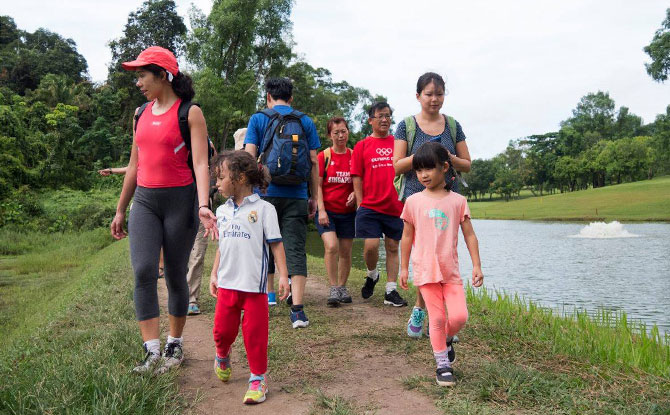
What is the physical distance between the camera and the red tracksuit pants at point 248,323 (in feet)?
10.8

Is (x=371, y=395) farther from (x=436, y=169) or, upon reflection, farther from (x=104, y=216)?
(x=104, y=216)

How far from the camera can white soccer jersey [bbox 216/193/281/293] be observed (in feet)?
11.0

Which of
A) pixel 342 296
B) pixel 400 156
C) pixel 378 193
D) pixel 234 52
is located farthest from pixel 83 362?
pixel 234 52

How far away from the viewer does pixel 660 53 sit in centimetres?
3612

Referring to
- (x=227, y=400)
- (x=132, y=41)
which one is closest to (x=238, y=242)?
(x=227, y=400)

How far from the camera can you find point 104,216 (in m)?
21.8

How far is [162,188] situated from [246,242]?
31.7 inches

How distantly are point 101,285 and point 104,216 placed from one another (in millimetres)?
15274

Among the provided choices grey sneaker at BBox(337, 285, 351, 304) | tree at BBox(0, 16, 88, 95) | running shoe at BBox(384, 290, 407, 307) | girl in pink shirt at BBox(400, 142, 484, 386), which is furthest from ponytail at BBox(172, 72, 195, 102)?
tree at BBox(0, 16, 88, 95)

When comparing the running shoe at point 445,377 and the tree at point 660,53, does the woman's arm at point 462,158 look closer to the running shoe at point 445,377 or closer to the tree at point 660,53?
the running shoe at point 445,377

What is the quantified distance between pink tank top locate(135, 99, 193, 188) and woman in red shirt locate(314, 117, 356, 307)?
2.61 metres

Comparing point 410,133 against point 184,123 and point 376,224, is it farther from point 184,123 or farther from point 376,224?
point 184,123

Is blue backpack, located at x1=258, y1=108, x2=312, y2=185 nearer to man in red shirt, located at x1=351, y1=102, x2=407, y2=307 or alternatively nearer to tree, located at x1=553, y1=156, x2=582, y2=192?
man in red shirt, located at x1=351, y1=102, x2=407, y2=307

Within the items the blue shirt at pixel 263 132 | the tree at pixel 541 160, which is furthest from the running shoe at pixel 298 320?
the tree at pixel 541 160
